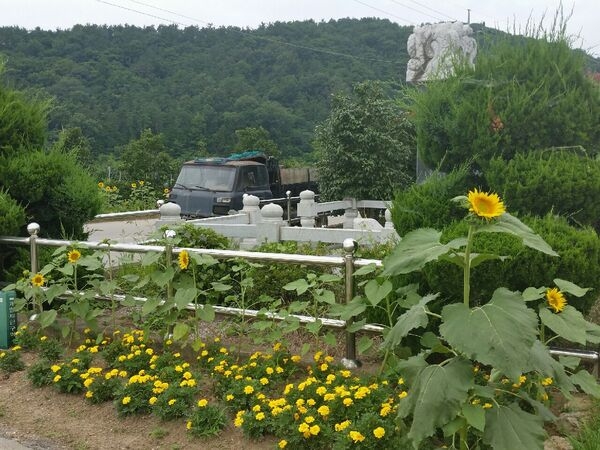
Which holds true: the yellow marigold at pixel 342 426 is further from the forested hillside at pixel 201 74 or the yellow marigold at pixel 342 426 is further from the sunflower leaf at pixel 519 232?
the forested hillside at pixel 201 74

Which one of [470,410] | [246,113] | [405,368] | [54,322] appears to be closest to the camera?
[470,410]

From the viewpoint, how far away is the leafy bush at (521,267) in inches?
159

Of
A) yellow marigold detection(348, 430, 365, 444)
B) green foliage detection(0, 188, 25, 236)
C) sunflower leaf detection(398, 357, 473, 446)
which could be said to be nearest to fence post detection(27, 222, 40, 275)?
green foliage detection(0, 188, 25, 236)

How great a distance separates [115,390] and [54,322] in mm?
1469

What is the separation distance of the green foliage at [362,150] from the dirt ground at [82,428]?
1389 centimetres

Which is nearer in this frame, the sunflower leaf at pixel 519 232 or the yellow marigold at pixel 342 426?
the sunflower leaf at pixel 519 232

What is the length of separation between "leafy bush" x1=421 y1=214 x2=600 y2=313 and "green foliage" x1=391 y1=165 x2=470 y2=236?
0.59m

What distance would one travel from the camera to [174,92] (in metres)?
44.8

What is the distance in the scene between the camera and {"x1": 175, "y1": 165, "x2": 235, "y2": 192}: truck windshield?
1664cm

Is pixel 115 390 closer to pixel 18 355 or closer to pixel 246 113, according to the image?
pixel 18 355

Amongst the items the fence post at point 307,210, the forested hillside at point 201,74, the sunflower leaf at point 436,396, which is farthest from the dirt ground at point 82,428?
the forested hillside at point 201,74

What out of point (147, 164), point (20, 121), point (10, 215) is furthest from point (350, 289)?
point (147, 164)

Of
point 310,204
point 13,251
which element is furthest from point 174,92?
point 13,251

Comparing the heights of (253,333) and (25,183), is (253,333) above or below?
below
